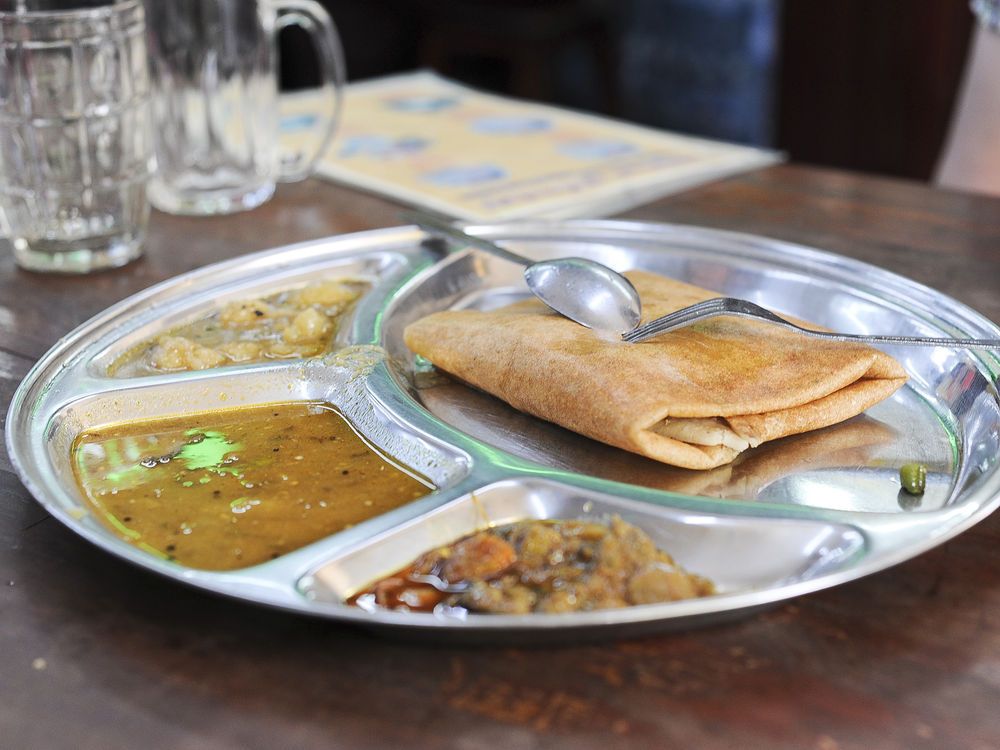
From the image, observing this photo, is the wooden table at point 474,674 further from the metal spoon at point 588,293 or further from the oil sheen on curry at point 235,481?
the metal spoon at point 588,293

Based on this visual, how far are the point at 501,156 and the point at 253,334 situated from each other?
108 centimetres

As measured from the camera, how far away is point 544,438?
3.99 feet

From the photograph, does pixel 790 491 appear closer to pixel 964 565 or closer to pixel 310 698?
pixel 964 565

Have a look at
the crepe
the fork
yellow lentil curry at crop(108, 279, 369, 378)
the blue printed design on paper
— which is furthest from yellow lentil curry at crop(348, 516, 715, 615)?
the blue printed design on paper

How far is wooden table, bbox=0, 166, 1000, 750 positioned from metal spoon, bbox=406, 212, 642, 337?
1.53ft

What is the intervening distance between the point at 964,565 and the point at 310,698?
0.59 metres

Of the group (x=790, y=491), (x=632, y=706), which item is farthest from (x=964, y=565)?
(x=632, y=706)

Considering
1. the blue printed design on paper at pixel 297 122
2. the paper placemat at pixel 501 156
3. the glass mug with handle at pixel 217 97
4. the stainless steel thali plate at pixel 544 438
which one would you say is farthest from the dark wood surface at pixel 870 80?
the stainless steel thali plate at pixel 544 438

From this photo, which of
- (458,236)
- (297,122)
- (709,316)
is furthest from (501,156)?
(709,316)

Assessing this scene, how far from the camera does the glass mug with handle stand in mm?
2010

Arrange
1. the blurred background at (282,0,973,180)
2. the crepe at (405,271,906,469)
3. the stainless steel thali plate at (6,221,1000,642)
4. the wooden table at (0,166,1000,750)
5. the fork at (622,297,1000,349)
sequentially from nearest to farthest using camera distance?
1. the wooden table at (0,166,1000,750)
2. the stainless steel thali plate at (6,221,1000,642)
3. the crepe at (405,271,906,469)
4. the fork at (622,297,1000,349)
5. the blurred background at (282,0,973,180)

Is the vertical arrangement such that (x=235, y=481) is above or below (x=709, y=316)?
below

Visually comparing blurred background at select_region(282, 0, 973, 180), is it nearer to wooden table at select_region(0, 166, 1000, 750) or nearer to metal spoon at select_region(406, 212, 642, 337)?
metal spoon at select_region(406, 212, 642, 337)

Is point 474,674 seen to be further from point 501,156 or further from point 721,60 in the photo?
point 721,60
